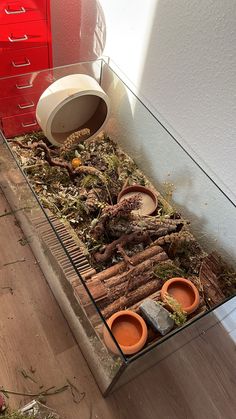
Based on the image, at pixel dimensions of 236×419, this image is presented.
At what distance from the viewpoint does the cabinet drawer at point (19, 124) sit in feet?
5.31

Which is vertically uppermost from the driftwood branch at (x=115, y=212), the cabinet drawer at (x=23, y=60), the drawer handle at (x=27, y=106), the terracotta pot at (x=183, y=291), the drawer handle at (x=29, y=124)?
the cabinet drawer at (x=23, y=60)

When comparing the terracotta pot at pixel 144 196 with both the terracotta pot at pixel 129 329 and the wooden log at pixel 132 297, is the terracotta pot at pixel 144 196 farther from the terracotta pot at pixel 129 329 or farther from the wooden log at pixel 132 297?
the terracotta pot at pixel 129 329

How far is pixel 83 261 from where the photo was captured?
50.2 inches

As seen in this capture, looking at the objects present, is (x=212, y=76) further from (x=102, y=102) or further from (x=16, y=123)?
(x=16, y=123)

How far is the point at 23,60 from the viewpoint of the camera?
64.7 inches

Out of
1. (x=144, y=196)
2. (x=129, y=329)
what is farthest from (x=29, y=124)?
(x=129, y=329)

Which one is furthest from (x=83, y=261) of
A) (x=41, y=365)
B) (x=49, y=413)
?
(x=49, y=413)

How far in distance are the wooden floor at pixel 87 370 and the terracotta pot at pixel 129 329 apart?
19cm

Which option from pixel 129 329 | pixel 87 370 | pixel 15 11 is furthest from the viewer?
pixel 15 11

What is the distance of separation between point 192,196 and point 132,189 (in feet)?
0.77

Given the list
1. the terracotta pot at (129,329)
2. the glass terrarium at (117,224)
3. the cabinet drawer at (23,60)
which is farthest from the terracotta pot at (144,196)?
the cabinet drawer at (23,60)

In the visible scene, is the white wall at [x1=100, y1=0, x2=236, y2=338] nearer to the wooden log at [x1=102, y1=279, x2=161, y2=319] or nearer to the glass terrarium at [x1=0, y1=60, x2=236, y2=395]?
the glass terrarium at [x1=0, y1=60, x2=236, y2=395]

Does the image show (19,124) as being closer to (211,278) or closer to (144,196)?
(144,196)

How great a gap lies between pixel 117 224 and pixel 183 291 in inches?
12.1
